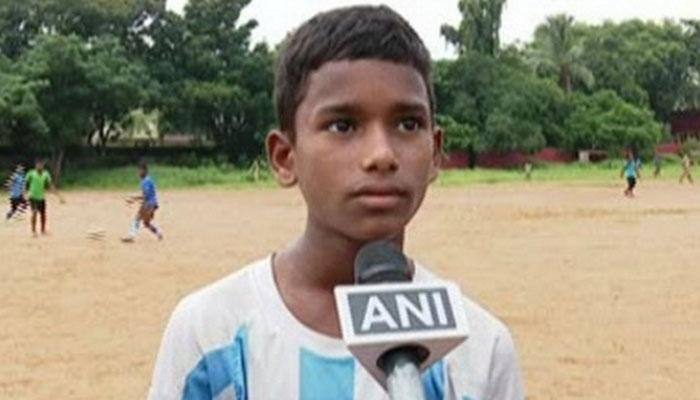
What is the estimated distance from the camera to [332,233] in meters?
1.90

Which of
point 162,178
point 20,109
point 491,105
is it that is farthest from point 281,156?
point 491,105

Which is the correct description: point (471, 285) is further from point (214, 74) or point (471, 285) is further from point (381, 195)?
point (214, 74)

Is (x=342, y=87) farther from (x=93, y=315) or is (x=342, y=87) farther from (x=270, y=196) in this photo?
(x=270, y=196)

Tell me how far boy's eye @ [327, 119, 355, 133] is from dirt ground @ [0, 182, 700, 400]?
239 inches

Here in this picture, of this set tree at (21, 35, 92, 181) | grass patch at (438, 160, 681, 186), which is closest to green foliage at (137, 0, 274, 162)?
tree at (21, 35, 92, 181)

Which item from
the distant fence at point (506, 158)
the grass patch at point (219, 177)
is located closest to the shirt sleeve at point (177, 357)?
the grass patch at point (219, 177)

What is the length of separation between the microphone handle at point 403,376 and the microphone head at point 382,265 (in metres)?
0.13

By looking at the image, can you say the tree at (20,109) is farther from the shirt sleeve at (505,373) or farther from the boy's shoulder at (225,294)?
the shirt sleeve at (505,373)

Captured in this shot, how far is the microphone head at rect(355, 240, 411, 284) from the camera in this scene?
141cm

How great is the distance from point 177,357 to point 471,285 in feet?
39.7

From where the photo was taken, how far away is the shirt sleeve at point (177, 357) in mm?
1812

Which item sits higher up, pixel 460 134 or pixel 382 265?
pixel 382 265

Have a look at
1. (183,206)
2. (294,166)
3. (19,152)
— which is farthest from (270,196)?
(294,166)

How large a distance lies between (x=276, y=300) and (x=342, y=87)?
13.7 inches
